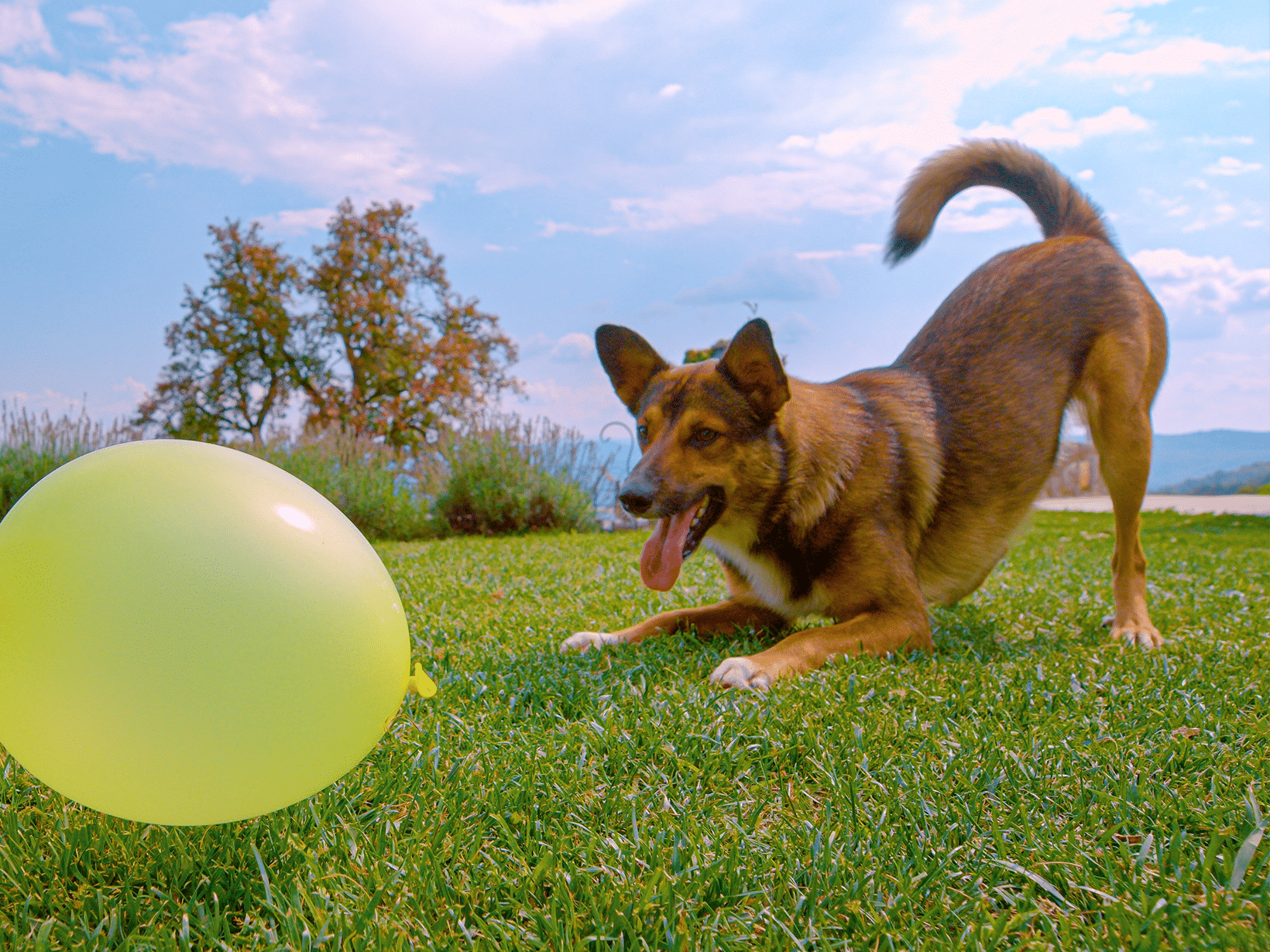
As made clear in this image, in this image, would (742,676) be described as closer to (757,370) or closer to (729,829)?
(729,829)

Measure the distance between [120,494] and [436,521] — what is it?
350 inches

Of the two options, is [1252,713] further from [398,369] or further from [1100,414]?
[398,369]

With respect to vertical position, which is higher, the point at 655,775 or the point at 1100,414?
the point at 1100,414

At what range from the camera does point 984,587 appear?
16.7 feet

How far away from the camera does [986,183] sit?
4539 millimetres

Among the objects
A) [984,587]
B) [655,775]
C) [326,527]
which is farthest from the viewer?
[984,587]

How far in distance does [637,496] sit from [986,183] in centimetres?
317

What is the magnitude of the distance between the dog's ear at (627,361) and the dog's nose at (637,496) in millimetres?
622

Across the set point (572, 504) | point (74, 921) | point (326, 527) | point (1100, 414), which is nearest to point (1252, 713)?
point (1100, 414)

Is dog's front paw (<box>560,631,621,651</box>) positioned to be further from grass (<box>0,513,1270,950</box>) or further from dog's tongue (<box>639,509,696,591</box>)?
dog's tongue (<box>639,509,696,591</box>)

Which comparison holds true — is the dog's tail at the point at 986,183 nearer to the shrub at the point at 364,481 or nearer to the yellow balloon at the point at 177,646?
the yellow balloon at the point at 177,646

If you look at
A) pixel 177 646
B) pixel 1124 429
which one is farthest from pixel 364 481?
pixel 177 646

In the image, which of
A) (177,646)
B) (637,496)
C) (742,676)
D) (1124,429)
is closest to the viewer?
(177,646)

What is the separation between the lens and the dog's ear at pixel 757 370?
294 centimetres
